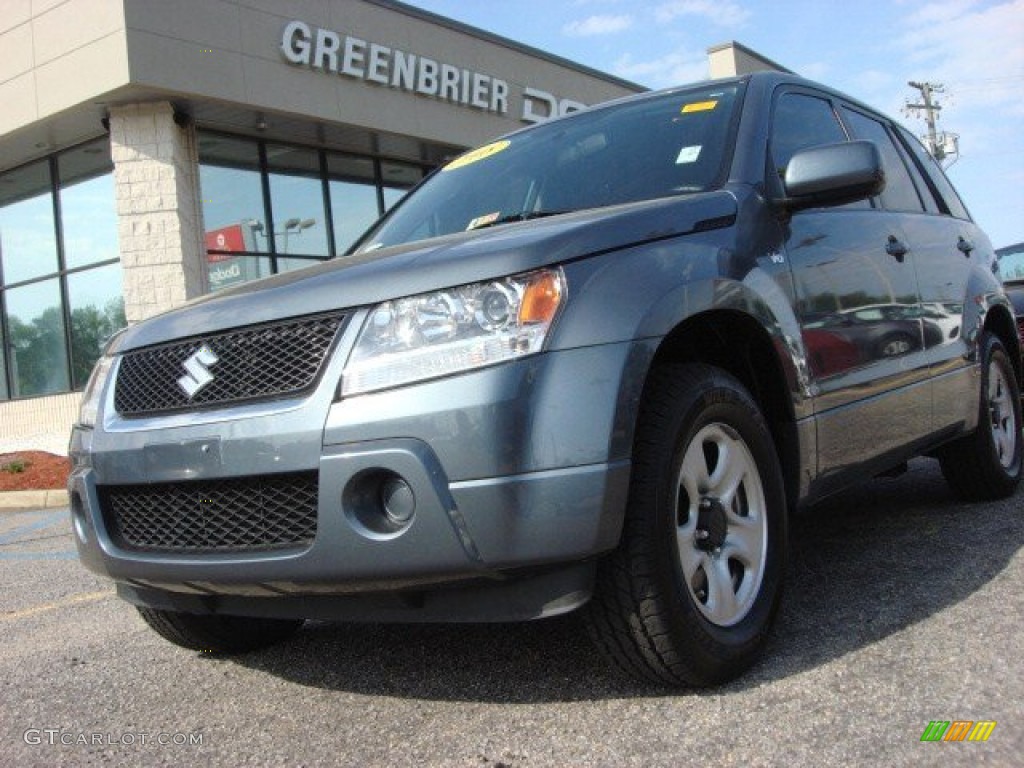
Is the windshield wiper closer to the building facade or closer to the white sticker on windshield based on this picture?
the white sticker on windshield

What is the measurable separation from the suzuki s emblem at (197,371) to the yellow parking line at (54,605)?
2.37m

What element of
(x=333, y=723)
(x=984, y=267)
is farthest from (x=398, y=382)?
(x=984, y=267)

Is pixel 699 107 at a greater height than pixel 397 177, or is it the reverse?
pixel 397 177

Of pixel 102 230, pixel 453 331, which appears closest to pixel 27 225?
pixel 102 230

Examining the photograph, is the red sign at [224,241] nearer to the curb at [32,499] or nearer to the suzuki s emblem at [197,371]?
the curb at [32,499]

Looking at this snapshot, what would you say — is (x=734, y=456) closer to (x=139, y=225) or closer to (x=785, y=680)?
(x=785, y=680)

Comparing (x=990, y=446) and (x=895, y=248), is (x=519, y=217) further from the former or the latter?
(x=990, y=446)

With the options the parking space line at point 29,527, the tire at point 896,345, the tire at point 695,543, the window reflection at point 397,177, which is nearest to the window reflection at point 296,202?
the window reflection at point 397,177

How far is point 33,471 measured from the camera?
38.8 feet

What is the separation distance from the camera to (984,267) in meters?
4.73

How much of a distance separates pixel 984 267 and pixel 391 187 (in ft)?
39.9

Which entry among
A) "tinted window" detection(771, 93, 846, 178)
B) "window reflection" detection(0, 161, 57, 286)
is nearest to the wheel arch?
"tinted window" detection(771, 93, 846, 178)

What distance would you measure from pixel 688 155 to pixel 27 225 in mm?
14298

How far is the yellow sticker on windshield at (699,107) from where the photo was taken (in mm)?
3369
